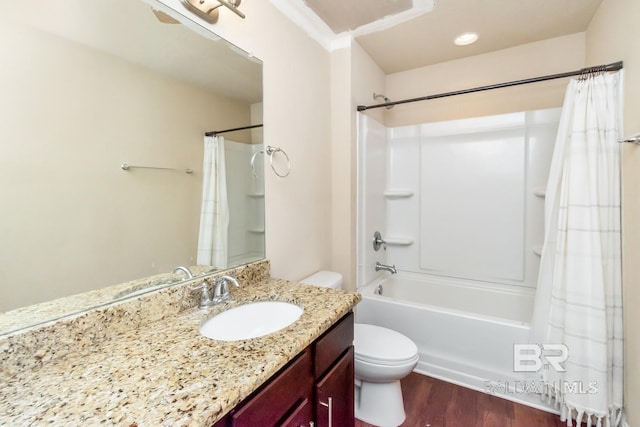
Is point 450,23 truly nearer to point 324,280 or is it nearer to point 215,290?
point 324,280

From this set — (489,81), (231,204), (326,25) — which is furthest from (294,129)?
(489,81)

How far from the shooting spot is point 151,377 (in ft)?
2.24

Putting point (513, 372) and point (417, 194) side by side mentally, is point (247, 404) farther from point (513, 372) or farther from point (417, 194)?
point (417, 194)

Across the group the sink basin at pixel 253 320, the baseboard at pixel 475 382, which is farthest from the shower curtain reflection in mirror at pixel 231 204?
the baseboard at pixel 475 382

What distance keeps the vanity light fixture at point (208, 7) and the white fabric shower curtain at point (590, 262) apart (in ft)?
6.14

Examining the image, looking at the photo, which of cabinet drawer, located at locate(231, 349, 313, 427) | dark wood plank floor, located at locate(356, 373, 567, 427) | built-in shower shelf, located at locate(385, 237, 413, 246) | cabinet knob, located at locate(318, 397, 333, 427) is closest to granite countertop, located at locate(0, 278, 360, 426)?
cabinet drawer, located at locate(231, 349, 313, 427)

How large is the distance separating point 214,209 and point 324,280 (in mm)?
885

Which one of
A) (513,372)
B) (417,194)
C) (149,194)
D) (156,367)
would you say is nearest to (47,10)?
(149,194)

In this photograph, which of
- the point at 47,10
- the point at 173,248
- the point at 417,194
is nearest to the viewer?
the point at 47,10

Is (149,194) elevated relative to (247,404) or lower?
elevated

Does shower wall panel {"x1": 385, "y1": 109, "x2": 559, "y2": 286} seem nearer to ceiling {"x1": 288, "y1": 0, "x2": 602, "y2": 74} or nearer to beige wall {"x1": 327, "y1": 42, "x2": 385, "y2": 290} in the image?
ceiling {"x1": 288, "y1": 0, "x2": 602, "y2": 74}

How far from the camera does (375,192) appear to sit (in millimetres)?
2514

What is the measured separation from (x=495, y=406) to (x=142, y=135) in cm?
232

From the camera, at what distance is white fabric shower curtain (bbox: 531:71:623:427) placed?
59.3 inches
